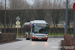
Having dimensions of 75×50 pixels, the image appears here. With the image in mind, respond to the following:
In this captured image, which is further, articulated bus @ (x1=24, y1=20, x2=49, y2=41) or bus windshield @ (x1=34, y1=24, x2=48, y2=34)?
bus windshield @ (x1=34, y1=24, x2=48, y2=34)

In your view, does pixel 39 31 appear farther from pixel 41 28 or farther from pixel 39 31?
pixel 41 28

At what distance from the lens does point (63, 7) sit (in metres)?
56.1

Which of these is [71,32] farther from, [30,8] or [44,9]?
[30,8]

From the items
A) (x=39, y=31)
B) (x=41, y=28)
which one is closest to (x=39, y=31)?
(x=39, y=31)

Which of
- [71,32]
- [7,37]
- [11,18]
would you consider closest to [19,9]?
[11,18]

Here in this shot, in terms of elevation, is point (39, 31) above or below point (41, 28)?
below

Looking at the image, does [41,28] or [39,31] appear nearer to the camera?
[39,31]

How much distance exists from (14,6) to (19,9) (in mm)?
4815

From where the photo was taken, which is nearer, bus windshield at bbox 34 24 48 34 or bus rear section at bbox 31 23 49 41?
bus rear section at bbox 31 23 49 41

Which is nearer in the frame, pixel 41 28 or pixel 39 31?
pixel 39 31

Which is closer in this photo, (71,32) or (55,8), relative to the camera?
(71,32)

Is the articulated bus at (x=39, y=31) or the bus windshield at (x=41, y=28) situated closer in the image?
the articulated bus at (x=39, y=31)

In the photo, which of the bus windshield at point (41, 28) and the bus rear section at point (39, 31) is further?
the bus windshield at point (41, 28)

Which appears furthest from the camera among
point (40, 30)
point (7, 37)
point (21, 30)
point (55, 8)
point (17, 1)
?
point (17, 1)
